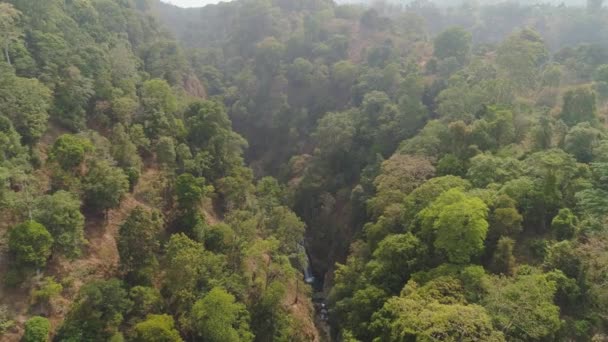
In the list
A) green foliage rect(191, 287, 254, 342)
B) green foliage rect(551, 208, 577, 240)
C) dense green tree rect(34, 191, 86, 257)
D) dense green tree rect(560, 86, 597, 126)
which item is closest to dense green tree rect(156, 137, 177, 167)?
dense green tree rect(34, 191, 86, 257)

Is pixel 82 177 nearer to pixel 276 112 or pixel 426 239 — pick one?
pixel 426 239

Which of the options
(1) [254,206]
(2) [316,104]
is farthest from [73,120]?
(2) [316,104]

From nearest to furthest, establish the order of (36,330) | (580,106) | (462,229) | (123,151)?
(36,330) → (462,229) → (123,151) → (580,106)

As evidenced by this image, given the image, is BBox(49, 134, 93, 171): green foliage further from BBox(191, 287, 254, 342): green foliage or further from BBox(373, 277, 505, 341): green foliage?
BBox(373, 277, 505, 341): green foliage

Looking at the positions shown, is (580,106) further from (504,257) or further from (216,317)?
(216,317)

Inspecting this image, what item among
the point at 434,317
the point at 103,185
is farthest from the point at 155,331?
the point at 434,317

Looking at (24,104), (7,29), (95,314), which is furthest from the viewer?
(7,29)
